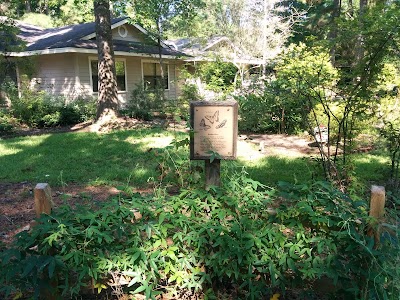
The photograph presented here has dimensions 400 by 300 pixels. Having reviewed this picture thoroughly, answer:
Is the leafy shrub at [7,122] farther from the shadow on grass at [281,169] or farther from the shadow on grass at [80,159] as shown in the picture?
the shadow on grass at [281,169]

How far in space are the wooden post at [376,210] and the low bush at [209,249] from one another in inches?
2.3

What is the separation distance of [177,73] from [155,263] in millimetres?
18555

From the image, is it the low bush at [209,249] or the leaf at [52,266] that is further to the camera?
the low bush at [209,249]

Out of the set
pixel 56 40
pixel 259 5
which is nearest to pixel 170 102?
pixel 56 40

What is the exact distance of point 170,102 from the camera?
15.3m

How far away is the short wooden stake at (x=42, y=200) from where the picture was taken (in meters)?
2.49

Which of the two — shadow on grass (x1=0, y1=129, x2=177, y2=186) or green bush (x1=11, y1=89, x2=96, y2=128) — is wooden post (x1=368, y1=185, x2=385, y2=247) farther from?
green bush (x1=11, y1=89, x2=96, y2=128)

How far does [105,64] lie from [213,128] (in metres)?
9.06

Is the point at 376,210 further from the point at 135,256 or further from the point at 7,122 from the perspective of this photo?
the point at 7,122

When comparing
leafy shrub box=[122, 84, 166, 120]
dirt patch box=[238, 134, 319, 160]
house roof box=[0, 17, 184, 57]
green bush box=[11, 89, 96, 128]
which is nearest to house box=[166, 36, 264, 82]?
house roof box=[0, 17, 184, 57]

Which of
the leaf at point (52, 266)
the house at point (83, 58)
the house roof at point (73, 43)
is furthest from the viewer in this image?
the house at point (83, 58)

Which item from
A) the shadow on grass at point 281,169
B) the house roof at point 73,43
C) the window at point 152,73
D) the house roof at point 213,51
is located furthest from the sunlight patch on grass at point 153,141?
the window at point 152,73

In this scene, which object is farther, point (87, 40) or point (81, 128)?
point (87, 40)

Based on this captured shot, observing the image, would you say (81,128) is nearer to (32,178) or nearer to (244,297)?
(32,178)
